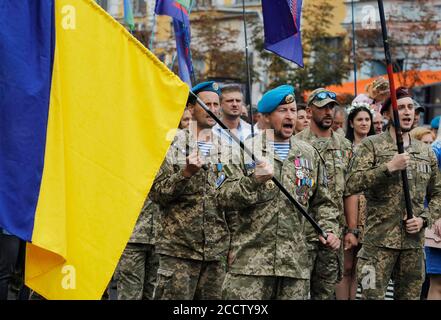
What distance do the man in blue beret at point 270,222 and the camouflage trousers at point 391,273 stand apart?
1464 mm

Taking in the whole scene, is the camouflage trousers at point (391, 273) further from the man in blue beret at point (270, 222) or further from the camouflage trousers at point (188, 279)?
the man in blue beret at point (270, 222)

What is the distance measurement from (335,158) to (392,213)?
106cm

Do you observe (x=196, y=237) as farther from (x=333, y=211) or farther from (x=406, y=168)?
(x=406, y=168)

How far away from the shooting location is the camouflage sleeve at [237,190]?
711cm

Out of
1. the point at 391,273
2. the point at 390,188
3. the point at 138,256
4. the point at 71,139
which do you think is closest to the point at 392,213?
the point at 390,188

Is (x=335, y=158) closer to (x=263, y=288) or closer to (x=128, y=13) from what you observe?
(x=128, y=13)

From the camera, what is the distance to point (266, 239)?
7355mm

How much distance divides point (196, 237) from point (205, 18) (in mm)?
23739

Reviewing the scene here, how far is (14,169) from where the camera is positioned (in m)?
5.89

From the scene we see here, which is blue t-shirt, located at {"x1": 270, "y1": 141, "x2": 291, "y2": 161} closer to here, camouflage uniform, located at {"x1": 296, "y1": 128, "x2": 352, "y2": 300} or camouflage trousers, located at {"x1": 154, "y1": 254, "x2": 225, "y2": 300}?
camouflage uniform, located at {"x1": 296, "y1": 128, "x2": 352, "y2": 300}

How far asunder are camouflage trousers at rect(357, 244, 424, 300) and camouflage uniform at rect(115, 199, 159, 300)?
227 cm

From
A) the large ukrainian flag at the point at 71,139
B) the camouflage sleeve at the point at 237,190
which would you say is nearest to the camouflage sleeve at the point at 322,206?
the camouflage sleeve at the point at 237,190

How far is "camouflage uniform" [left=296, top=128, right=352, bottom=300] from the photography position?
346 inches

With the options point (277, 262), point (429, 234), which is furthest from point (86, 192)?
point (429, 234)
